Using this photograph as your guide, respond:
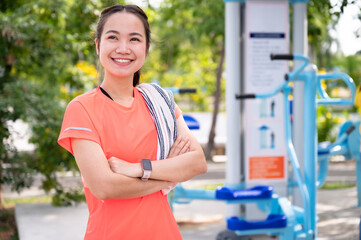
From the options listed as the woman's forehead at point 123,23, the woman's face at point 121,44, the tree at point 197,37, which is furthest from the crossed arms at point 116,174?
the tree at point 197,37

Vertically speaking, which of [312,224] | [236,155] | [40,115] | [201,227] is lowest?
[201,227]

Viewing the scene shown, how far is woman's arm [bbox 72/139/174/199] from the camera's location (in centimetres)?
176

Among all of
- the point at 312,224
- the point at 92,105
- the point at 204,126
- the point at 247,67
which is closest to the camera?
the point at 92,105

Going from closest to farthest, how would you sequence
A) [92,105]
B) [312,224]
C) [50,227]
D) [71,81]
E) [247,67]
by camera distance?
[92,105]
[312,224]
[247,67]
[50,227]
[71,81]

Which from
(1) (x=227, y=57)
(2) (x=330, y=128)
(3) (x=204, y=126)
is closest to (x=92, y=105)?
(1) (x=227, y=57)

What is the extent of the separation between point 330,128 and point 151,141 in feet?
30.1

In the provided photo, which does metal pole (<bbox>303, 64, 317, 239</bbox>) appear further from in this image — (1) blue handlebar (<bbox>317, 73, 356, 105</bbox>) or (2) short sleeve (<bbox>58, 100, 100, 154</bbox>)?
(2) short sleeve (<bbox>58, 100, 100, 154</bbox>)

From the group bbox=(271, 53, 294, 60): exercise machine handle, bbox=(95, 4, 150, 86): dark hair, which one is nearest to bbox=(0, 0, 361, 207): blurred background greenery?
bbox=(271, 53, 294, 60): exercise machine handle

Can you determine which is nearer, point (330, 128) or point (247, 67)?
point (247, 67)

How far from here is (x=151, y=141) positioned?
1874mm

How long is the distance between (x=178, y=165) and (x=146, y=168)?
155 millimetres

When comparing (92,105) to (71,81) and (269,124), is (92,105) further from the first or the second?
(71,81)

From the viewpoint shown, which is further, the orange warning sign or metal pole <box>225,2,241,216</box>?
the orange warning sign

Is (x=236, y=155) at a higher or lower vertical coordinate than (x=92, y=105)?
lower
